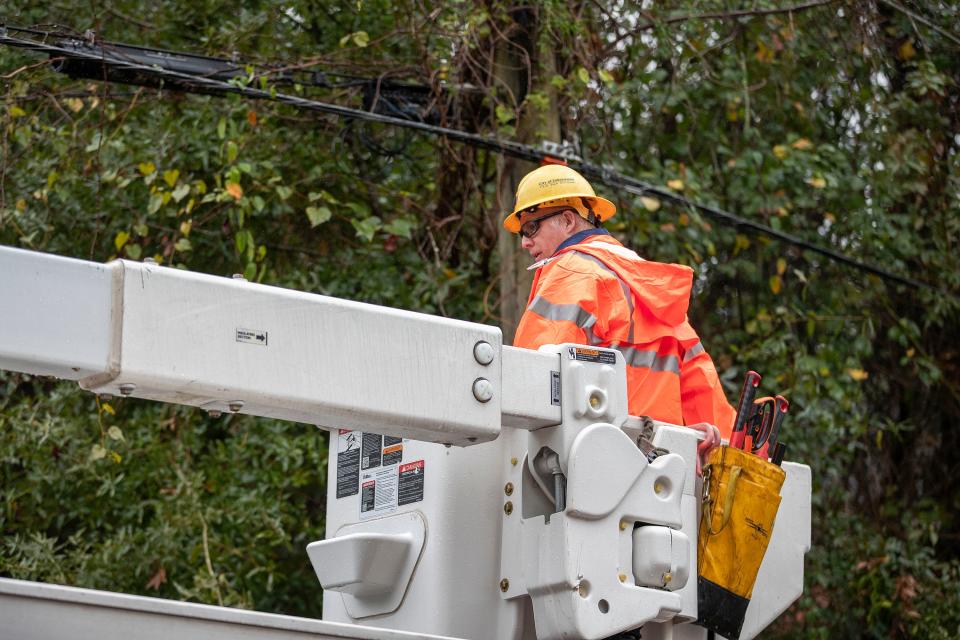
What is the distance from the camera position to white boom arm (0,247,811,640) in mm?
2865

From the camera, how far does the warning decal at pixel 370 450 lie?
3.95 meters

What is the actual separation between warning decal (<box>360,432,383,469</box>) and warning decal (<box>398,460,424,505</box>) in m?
0.14

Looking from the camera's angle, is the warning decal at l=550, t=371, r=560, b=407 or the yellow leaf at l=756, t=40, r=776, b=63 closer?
the warning decal at l=550, t=371, r=560, b=407

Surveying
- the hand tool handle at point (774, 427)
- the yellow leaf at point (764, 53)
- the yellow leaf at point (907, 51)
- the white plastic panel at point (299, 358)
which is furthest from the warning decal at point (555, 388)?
the yellow leaf at point (907, 51)

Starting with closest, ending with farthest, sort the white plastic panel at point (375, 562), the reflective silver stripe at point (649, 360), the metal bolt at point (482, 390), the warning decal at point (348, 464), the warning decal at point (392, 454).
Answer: the metal bolt at point (482, 390), the white plastic panel at point (375, 562), the warning decal at point (392, 454), the warning decal at point (348, 464), the reflective silver stripe at point (649, 360)

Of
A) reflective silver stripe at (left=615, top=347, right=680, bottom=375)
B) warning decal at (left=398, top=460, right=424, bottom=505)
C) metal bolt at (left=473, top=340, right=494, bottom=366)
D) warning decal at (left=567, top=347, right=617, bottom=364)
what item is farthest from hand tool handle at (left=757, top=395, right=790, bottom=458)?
metal bolt at (left=473, top=340, right=494, bottom=366)

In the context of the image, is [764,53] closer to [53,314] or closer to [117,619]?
[53,314]

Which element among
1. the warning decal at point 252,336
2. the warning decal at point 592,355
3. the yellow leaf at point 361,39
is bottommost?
the warning decal at point 252,336

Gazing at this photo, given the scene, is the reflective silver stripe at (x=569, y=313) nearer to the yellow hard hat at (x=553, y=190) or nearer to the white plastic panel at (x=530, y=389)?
the white plastic panel at (x=530, y=389)

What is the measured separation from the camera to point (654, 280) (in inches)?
177

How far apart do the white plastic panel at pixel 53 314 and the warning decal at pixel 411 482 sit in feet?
3.68

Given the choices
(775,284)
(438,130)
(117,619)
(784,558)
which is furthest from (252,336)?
(775,284)

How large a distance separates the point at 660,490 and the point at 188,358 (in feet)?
4.39

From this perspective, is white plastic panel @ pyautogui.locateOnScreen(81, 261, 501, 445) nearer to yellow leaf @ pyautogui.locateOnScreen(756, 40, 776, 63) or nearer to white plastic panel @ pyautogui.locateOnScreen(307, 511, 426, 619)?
white plastic panel @ pyautogui.locateOnScreen(307, 511, 426, 619)
